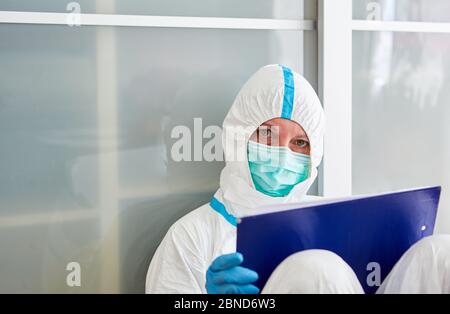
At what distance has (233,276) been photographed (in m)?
1.00

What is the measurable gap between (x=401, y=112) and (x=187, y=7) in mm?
752

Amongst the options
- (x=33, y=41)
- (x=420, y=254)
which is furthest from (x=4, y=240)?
(x=420, y=254)

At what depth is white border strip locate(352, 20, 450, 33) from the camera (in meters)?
1.59

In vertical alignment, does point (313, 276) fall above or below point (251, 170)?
below

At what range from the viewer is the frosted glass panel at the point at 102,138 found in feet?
4.50

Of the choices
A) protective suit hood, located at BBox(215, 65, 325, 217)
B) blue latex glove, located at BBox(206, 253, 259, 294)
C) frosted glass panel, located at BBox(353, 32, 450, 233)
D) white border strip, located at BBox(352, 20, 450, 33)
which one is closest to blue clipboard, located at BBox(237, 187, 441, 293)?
blue latex glove, located at BBox(206, 253, 259, 294)

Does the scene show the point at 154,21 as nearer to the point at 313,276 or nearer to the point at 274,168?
the point at 274,168

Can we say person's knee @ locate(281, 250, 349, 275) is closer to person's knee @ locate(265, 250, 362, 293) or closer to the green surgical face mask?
person's knee @ locate(265, 250, 362, 293)

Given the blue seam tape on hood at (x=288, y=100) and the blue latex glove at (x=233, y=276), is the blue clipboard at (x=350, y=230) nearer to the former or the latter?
the blue latex glove at (x=233, y=276)

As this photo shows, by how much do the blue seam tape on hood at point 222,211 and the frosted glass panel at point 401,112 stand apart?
1.62ft

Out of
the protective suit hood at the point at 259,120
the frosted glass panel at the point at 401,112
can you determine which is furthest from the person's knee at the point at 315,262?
the frosted glass panel at the point at 401,112

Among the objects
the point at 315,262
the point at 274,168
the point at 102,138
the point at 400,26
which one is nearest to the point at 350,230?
the point at 315,262
